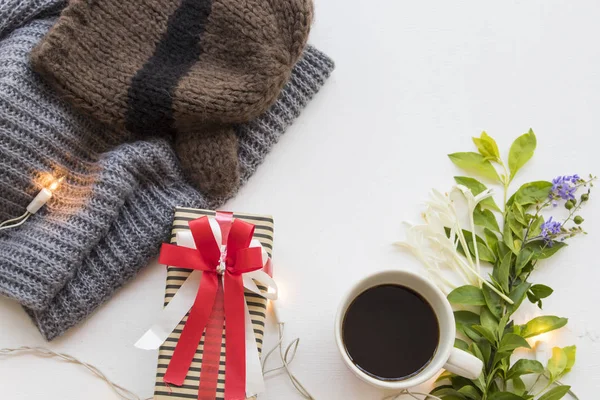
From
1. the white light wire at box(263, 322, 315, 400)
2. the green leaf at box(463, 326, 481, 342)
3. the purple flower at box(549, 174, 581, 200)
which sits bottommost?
the white light wire at box(263, 322, 315, 400)

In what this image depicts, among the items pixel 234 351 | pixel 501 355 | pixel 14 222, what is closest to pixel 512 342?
pixel 501 355

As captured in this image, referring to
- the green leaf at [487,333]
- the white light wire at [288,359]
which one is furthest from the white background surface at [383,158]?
the green leaf at [487,333]

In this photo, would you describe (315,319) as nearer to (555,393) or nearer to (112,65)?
(555,393)

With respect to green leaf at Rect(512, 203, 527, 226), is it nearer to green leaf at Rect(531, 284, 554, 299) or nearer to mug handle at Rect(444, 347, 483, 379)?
green leaf at Rect(531, 284, 554, 299)

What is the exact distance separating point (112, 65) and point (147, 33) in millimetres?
68

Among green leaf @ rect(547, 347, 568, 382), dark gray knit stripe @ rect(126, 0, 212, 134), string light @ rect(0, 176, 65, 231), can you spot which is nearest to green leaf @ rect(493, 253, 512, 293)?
green leaf @ rect(547, 347, 568, 382)

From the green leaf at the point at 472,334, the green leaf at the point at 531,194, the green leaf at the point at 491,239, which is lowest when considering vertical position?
the green leaf at the point at 472,334

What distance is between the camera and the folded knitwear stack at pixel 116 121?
779 millimetres

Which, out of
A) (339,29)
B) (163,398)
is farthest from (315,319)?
(339,29)

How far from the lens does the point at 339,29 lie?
0.91 metres

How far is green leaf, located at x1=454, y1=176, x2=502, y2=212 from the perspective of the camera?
2.82 feet

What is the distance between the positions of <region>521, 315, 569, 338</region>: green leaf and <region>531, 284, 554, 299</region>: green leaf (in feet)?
0.10

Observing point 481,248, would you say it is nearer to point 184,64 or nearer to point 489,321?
point 489,321

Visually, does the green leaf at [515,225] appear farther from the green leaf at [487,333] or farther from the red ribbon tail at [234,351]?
the red ribbon tail at [234,351]
